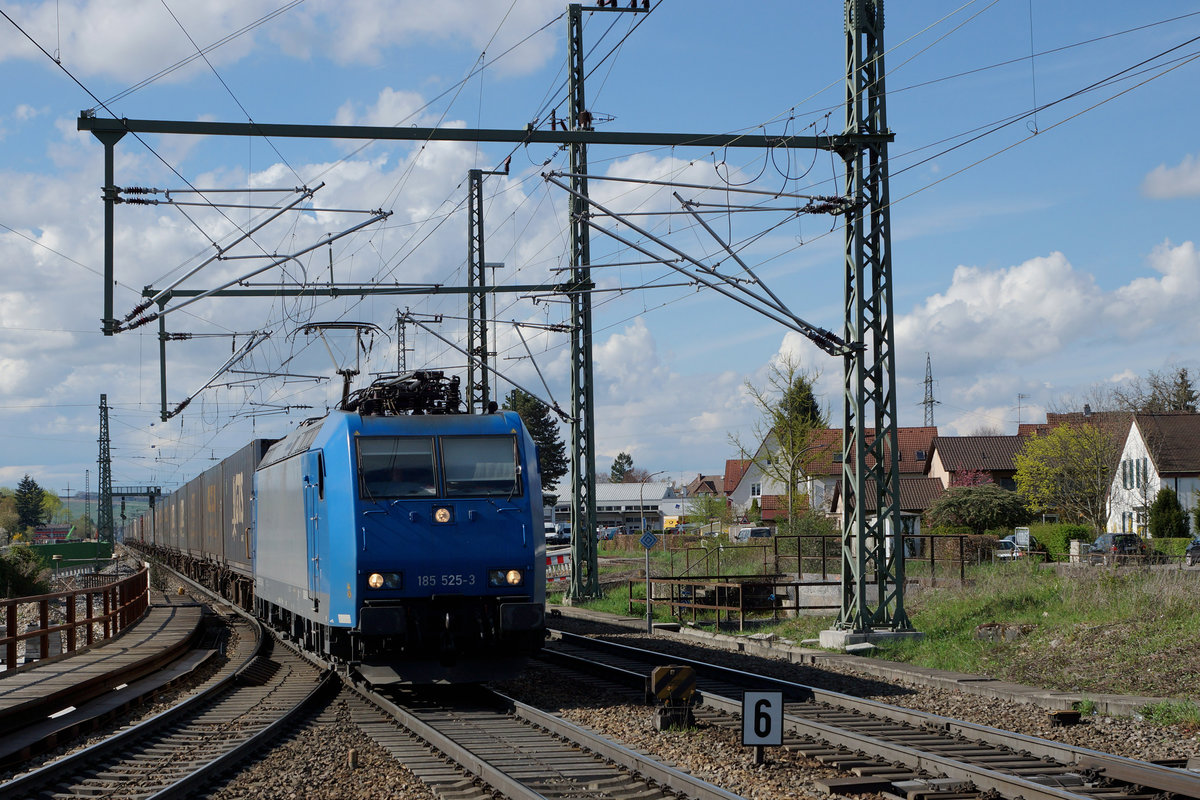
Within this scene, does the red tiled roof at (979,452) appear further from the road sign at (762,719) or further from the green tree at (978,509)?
the road sign at (762,719)

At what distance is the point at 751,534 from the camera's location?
62.1m

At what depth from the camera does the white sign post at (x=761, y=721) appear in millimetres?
9219

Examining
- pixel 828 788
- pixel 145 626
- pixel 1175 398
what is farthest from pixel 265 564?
pixel 1175 398

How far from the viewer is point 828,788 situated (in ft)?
27.3

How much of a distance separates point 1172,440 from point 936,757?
5610cm

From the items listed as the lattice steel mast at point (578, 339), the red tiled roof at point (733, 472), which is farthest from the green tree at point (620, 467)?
the lattice steel mast at point (578, 339)

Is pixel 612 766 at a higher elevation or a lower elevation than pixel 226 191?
lower

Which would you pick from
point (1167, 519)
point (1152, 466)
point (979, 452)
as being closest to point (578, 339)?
point (1167, 519)

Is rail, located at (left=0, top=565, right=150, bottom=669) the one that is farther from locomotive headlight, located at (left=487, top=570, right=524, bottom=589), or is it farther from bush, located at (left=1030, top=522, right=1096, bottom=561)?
bush, located at (left=1030, top=522, right=1096, bottom=561)

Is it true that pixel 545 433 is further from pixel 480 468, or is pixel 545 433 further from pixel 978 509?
pixel 480 468

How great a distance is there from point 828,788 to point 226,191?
1289 centimetres

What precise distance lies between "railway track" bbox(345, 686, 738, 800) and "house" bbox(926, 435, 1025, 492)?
61.4m

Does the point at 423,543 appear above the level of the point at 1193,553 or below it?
above

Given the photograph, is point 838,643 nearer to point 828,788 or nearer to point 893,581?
point 893,581
